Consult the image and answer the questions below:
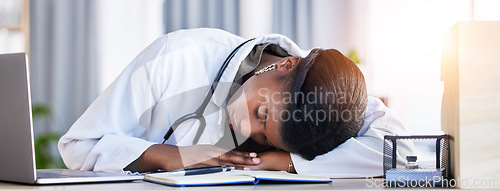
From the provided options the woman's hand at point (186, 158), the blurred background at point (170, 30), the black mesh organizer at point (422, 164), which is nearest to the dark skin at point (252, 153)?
the woman's hand at point (186, 158)

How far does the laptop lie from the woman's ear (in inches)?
23.8

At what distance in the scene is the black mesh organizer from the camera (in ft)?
2.44

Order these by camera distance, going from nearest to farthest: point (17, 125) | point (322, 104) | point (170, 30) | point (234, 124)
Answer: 1. point (17, 125)
2. point (322, 104)
3. point (234, 124)
4. point (170, 30)

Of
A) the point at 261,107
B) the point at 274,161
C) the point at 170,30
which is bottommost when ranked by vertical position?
the point at 274,161

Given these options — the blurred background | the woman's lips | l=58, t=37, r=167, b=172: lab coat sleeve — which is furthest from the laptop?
the blurred background

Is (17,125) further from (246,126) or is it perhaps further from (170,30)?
(170,30)

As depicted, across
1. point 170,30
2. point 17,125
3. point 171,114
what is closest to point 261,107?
point 171,114

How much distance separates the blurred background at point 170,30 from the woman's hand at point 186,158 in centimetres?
182

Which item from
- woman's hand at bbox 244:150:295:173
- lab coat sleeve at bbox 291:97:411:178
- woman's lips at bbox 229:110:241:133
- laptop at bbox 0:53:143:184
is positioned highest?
laptop at bbox 0:53:143:184

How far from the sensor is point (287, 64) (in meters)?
1.28

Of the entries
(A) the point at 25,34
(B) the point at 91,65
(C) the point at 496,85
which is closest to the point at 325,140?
(C) the point at 496,85

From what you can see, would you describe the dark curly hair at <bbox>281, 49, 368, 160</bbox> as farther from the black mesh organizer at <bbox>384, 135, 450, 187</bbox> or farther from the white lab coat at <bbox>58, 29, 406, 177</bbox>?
the black mesh organizer at <bbox>384, 135, 450, 187</bbox>

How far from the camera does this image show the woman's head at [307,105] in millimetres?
1110

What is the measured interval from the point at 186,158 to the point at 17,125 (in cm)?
56
